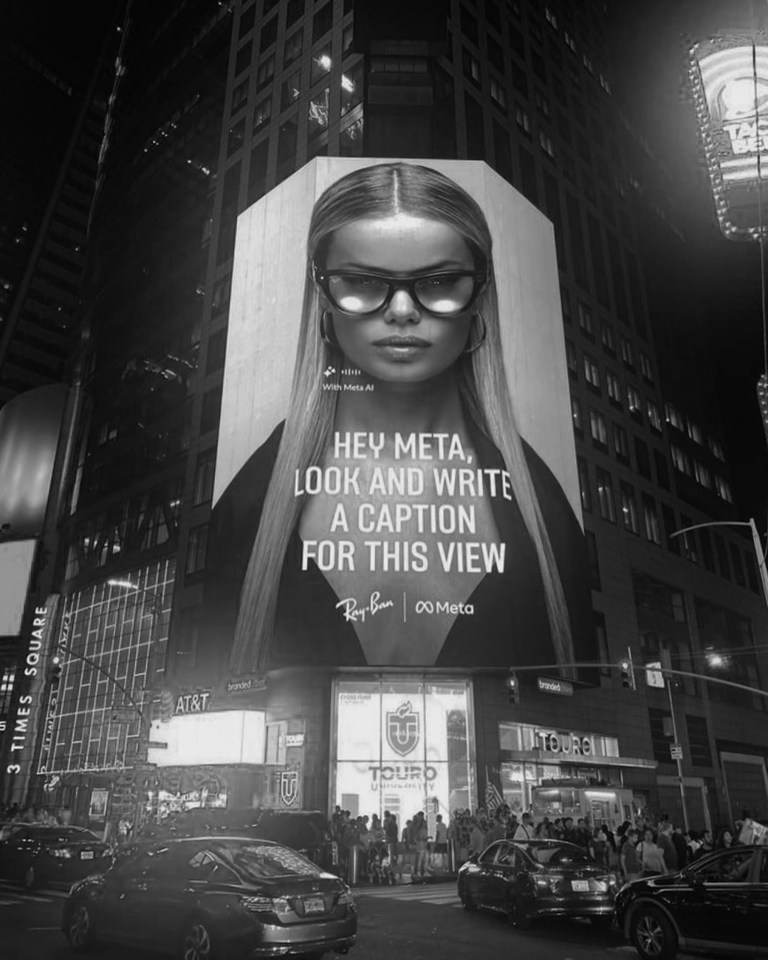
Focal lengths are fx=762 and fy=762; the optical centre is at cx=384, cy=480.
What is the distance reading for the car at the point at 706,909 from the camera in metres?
9.88

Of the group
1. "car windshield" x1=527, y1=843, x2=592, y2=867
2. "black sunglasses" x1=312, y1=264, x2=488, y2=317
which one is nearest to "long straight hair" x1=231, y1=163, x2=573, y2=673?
"black sunglasses" x1=312, y1=264, x2=488, y2=317

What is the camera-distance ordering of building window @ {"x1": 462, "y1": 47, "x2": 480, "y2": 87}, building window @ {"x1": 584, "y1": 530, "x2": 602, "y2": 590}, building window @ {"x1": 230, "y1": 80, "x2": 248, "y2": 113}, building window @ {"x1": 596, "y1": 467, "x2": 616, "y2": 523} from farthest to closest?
building window @ {"x1": 230, "y1": 80, "x2": 248, "y2": 113} → building window @ {"x1": 462, "y1": 47, "x2": 480, "y2": 87} → building window @ {"x1": 596, "y1": 467, "x2": 616, "y2": 523} → building window @ {"x1": 584, "y1": 530, "x2": 602, "y2": 590}

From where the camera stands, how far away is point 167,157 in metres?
61.1

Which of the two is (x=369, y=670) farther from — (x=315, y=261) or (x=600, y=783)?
(x=315, y=261)

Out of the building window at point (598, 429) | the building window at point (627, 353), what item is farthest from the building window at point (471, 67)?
the building window at point (598, 429)

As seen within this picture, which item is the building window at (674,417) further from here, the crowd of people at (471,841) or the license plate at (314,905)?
the license plate at (314,905)

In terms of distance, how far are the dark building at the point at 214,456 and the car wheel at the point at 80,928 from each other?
50.5 feet

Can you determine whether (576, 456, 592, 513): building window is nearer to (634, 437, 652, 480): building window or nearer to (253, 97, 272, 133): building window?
A: (634, 437, 652, 480): building window

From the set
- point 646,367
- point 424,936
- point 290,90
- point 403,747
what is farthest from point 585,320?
point 424,936

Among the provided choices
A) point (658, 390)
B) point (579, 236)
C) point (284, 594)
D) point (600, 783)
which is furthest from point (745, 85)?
point (658, 390)

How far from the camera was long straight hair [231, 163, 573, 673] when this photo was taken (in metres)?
31.7

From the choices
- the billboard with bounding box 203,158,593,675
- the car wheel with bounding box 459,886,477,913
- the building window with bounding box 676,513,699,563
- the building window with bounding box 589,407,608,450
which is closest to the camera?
the car wheel with bounding box 459,886,477,913

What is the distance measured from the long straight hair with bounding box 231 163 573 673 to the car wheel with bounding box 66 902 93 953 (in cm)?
1893

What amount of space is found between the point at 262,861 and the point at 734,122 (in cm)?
2268
